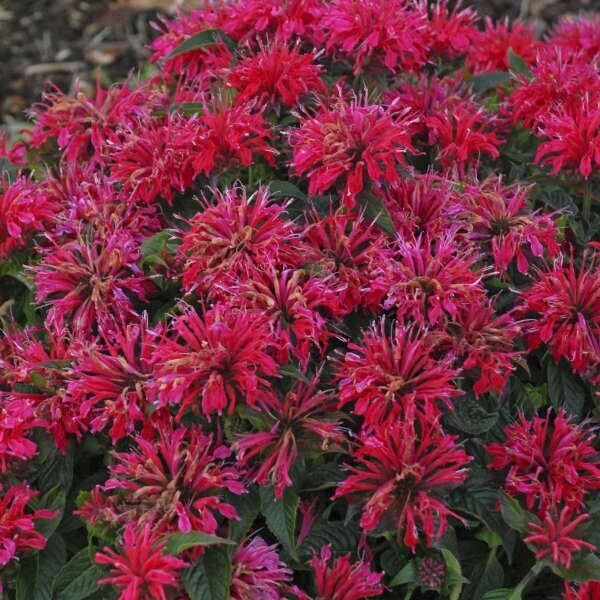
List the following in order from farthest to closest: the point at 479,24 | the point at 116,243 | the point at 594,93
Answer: the point at 479,24 → the point at 594,93 → the point at 116,243

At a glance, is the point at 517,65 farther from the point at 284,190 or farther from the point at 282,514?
the point at 282,514

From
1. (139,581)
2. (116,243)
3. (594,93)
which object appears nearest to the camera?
(139,581)

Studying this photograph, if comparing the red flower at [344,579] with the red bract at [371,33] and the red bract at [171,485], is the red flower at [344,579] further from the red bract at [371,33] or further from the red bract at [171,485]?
the red bract at [371,33]

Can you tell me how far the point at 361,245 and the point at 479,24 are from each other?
2.83 meters

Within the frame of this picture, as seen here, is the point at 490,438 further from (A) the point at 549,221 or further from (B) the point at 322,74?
(B) the point at 322,74

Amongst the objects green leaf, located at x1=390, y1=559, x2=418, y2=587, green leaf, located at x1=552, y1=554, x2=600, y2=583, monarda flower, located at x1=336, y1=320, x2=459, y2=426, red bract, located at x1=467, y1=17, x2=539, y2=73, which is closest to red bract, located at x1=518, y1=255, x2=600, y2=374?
monarda flower, located at x1=336, y1=320, x2=459, y2=426

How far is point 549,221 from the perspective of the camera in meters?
1.58

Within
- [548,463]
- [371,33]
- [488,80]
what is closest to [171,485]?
[548,463]

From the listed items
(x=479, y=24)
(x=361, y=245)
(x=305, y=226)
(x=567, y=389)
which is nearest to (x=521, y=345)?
(x=567, y=389)

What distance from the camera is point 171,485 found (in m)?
1.37

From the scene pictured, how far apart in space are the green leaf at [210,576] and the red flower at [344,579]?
6.8 inches

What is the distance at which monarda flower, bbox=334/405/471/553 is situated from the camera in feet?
4.48

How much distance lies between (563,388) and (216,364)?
63 cm

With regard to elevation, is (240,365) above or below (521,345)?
above
